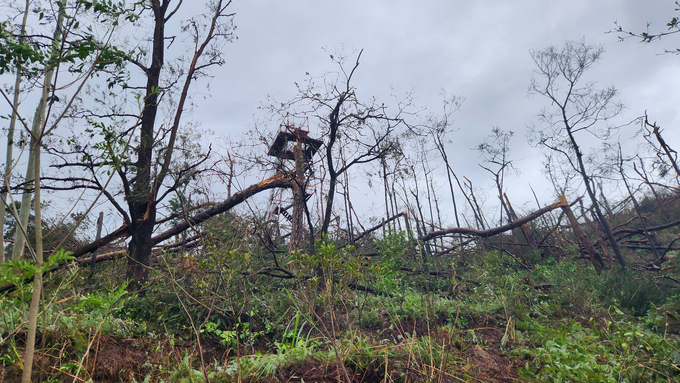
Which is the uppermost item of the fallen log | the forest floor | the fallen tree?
the fallen tree

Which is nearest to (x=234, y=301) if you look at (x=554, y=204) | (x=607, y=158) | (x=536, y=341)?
(x=536, y=341)

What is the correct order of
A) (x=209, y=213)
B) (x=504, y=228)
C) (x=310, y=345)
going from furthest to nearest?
(x=504, y=228) < (x=209, y=213) < (x=310, y=345)

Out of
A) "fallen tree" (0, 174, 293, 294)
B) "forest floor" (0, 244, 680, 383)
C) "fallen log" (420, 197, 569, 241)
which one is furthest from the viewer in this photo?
"fallen log" (420, 197, 569, 241)

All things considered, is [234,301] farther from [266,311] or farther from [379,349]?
[379,349]

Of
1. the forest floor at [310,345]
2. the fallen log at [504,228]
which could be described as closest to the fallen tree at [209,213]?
the forest floor at [310,345]

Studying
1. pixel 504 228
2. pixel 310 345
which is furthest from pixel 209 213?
pixel 504 228

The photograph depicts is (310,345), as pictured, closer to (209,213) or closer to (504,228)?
(209,213)

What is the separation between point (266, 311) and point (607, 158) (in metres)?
15.5

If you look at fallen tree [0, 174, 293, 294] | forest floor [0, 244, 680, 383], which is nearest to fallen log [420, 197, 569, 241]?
forest floor [0, 244, 680, 383]

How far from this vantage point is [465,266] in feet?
30.5

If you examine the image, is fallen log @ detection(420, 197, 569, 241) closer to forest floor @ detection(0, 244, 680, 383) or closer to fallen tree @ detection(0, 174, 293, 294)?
forest floor @ detection(0, 244, 680, 383)

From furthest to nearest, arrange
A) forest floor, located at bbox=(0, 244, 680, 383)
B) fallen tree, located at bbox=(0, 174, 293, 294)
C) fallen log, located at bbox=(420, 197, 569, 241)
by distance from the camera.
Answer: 1. fallen log, located at bbox=(420, 197, 569, 241)
2. fallen tree, located at bbox=(0, 174, 293, 294)
3. forest floor, located at bbox=(0, 244, 680, 383)

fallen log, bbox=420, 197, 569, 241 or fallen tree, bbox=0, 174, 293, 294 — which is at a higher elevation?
fallen tree, bbox=0, 174, 293, 294

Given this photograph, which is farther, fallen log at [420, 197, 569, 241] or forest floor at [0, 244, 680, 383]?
fallen log at [420, 197, 569, 241]
